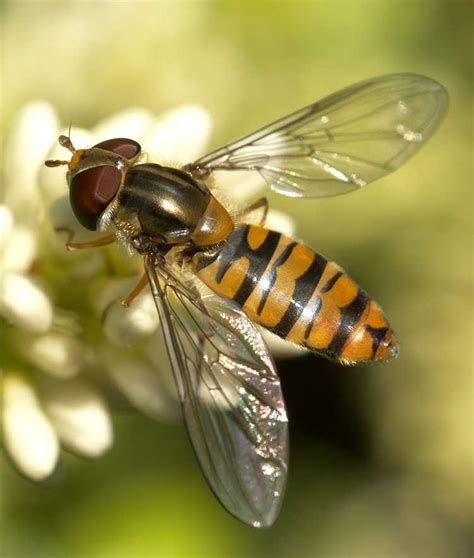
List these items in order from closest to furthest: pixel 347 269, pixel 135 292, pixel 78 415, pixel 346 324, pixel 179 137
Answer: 1. pixel 346 324
2. pixel 135 292
3. pixel 78 415
4. pixel 179 137
5. pixel 347 269

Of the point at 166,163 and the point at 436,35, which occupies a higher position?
the point at 436,35

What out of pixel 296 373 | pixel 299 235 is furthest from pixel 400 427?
pixel 299 235

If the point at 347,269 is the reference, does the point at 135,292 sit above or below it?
below

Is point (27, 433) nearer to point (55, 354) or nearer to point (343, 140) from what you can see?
point (55, 354)

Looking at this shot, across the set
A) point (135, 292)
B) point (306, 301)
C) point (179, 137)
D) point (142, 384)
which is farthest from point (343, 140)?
point (142, 384)

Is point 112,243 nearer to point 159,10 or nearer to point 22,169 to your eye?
point 22,169

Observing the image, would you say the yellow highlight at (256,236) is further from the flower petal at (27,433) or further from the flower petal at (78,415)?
the flower petal at (27,433)
